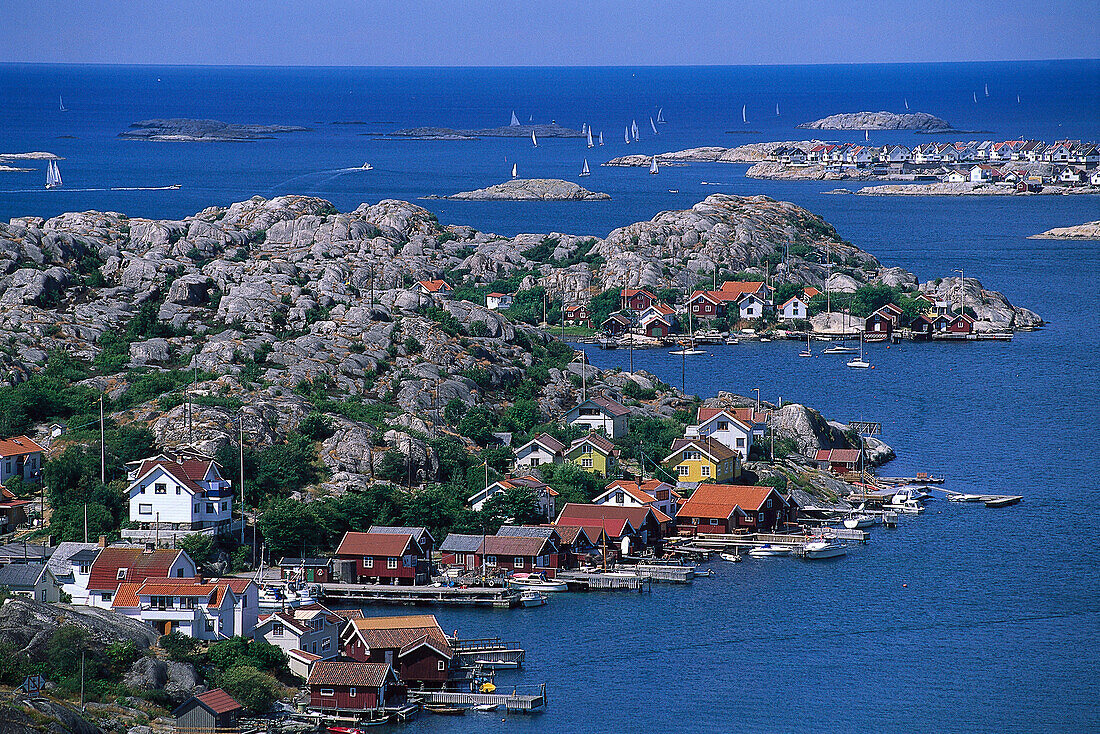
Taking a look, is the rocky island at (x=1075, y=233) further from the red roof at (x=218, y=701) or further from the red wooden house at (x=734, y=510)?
the red roof at (x=218, y=701)

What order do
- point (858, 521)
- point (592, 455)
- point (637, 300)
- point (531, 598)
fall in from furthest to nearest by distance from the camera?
point (637, 300), point (592, 455), point (858, 521), point (531, 598)

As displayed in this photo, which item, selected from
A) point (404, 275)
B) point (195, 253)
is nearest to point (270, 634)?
point (195, 253)

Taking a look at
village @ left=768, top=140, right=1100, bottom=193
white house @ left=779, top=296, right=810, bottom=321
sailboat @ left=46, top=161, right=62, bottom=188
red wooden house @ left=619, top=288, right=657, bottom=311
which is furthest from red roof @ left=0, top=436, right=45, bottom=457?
village @ left=768, top=140, right=1100, bottom=193

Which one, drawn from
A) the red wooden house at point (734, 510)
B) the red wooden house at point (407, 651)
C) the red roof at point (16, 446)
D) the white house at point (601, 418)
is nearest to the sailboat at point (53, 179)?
the white house at point (601, 418)

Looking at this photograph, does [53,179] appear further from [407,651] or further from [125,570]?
[407,651]

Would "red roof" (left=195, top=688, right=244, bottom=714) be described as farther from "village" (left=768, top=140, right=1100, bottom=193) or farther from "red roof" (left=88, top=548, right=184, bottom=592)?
"village" (left=768, top=140, right=1100, bottom=193)

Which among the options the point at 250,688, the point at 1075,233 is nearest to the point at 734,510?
the point at 250,688
